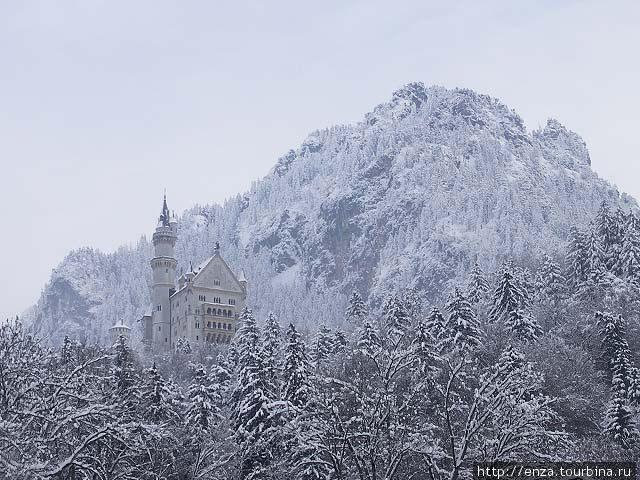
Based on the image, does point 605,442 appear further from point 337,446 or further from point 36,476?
point 36,476

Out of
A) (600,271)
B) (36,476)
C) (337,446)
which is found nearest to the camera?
(36,476)

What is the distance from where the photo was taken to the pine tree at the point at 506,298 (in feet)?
224

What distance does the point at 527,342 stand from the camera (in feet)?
211

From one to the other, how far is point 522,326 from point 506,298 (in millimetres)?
3211

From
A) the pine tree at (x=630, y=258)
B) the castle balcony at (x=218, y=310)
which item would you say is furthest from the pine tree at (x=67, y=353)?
the castle balcony at (x=218, y=310)

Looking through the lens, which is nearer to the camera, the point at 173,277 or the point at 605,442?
the point at 605,442

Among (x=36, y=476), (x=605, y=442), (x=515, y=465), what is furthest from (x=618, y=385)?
(x=36, y=476)

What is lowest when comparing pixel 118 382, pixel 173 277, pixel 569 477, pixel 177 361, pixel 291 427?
pixel 569 477

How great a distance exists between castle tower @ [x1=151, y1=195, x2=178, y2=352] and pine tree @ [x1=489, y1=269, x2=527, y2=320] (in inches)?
3531

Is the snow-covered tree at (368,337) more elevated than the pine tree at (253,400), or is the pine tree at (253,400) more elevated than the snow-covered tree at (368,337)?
the snow-covered tree at (368,337)

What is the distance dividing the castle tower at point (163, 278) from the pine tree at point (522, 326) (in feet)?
305

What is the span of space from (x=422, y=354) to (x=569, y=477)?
76.0 feet

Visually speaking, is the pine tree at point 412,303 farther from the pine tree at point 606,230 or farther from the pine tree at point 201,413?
the pine tree at point 201,413

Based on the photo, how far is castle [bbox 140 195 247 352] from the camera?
144 metres
